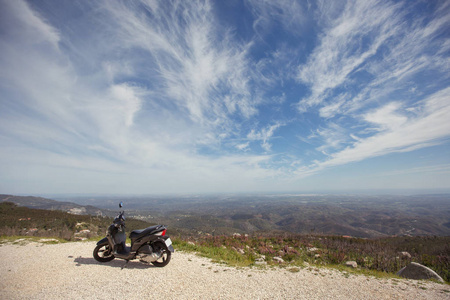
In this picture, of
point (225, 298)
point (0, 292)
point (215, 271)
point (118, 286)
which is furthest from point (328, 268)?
point (0, 292)

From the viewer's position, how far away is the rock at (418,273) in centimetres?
754

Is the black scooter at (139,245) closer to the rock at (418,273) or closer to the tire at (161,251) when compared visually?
the tire at (161,251)

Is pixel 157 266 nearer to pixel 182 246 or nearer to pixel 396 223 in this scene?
pixel 182 246

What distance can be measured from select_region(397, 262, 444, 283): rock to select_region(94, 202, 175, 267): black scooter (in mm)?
10102

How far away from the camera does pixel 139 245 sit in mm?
6930

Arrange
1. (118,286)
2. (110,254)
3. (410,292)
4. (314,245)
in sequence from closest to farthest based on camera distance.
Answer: (118,286)
(410,292)
(110,254)
(314,245)

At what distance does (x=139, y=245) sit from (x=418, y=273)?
11659mm

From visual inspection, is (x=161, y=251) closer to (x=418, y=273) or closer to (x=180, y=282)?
(x=180, y=282)

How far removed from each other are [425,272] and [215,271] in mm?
8888

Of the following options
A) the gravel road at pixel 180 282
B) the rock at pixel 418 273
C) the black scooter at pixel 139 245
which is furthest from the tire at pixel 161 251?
the rock at pixel 418 273

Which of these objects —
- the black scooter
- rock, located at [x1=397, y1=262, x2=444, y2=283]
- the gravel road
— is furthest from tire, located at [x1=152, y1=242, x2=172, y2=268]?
rock, located at [x1=397, y1=262, x2=444, y2=283]

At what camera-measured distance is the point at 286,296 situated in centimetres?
521

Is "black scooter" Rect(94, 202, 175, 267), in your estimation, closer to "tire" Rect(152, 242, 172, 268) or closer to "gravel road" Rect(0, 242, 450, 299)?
"tire" Rect(152, 242, 172, 268)

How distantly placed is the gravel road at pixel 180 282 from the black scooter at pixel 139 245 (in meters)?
0.33
